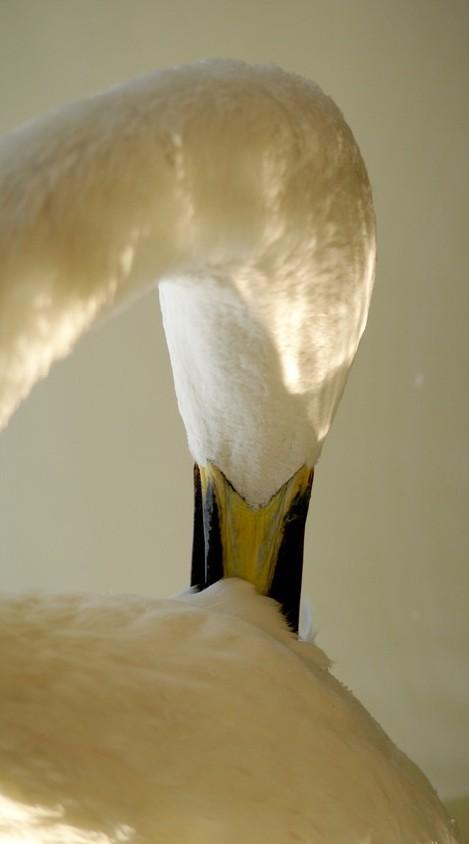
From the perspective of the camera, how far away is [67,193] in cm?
42

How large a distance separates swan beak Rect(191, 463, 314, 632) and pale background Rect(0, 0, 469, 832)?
2.57ft

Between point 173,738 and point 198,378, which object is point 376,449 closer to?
point 198,378

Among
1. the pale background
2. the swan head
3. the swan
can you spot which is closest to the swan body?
the swan

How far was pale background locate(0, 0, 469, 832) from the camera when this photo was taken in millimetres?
1567

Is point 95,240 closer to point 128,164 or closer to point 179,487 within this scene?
point 128,164

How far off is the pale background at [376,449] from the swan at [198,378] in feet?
2.79

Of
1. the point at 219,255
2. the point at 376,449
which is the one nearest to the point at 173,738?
the point at 219,255

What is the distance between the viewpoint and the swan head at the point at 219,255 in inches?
16.5

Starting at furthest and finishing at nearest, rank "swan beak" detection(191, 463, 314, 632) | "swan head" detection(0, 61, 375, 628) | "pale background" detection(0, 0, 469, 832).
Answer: "pale background" detection(0, 0, 469, 832) < "swan beak" detection(191, 463, 314, 632) < "swan head" detection(0, 61, 375, 628)

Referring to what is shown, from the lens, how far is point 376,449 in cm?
169

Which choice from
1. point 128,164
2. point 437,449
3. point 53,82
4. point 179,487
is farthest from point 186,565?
point 128,164

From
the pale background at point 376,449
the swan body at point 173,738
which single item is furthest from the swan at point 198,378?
the pale background at point 376,449

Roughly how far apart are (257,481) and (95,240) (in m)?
0.44

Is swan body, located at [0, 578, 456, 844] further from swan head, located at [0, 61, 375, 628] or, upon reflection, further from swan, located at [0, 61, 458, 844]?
swan head, located at [0, 61, 375, 628]
